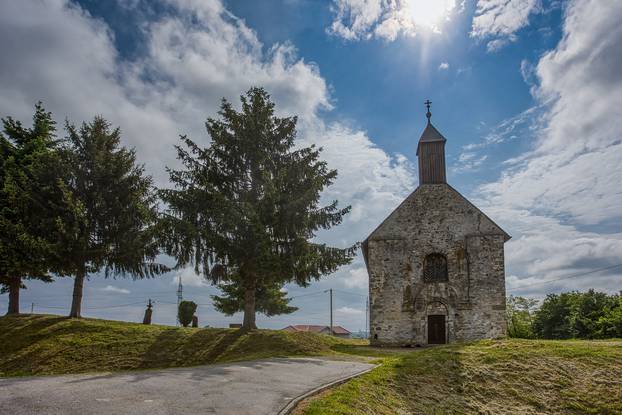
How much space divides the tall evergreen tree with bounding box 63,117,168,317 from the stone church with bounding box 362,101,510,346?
12.3 meters

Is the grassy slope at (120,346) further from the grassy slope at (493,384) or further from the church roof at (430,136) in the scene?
the church roof at (430,136)

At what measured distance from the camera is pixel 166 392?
313 inches

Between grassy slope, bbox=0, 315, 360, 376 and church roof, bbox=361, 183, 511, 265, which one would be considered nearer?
grassy slope, bbox=0, 315, 360, 376

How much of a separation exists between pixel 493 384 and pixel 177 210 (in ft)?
48.1

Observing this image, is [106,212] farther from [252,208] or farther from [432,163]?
[432,163]

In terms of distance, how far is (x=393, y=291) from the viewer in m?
23.8

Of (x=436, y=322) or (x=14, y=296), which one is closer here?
(x=14, y=296)

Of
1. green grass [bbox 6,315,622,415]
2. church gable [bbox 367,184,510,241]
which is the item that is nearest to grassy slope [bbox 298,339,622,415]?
green grass [bbox 6,315,622,415]

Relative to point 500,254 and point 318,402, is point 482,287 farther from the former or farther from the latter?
point 318,402

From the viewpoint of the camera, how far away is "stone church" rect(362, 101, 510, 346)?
74.4ft

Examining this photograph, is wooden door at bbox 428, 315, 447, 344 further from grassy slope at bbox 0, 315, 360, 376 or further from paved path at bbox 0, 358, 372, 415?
paved path at bbox 0, 358, 372, 415

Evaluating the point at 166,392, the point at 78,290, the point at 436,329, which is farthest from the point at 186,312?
the point at 166,392

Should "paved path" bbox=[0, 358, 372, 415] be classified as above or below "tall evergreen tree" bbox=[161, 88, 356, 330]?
below

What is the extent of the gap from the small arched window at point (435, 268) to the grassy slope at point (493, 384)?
394 inches
